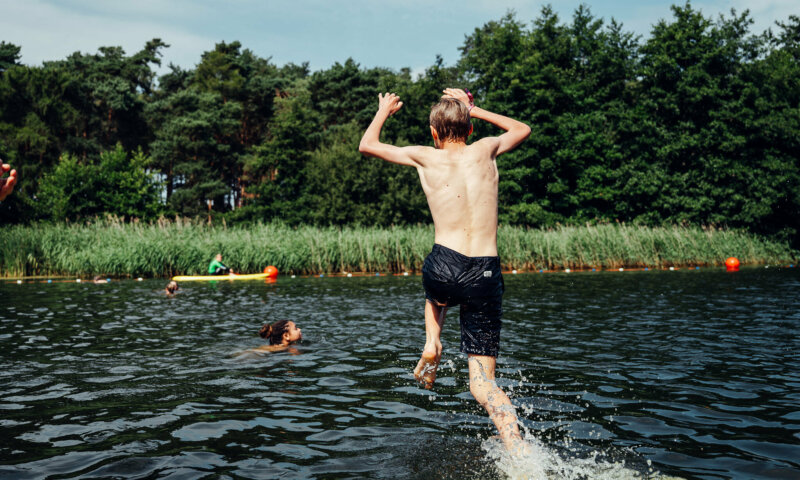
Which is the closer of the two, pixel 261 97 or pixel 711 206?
pixel 711 206

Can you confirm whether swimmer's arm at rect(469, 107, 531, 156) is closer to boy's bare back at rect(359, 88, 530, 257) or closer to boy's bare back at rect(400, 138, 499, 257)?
boy's bare back at rect(359, 88, 530, 257)

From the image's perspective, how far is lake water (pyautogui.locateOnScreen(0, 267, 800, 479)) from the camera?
4707 millimetres

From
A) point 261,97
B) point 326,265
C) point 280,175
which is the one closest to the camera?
point 326,265

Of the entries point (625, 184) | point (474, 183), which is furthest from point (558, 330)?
point (625, 184)

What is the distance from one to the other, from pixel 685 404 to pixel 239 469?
4.32 m

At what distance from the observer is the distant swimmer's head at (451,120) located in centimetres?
473

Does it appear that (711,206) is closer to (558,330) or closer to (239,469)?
(558,330)

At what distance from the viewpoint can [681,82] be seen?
43.4m

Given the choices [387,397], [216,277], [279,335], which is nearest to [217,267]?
[216,277]

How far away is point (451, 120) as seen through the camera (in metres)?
4.74

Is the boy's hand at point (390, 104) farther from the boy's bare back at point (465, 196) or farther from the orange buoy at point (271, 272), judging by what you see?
the orange buoy at point (271, 272)

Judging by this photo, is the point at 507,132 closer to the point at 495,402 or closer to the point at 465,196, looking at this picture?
the point at 465,196

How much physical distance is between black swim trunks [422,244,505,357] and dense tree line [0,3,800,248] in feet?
130

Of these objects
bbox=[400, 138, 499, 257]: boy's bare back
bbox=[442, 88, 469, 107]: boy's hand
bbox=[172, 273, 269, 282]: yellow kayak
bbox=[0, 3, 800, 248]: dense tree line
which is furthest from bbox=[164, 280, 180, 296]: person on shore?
bbox=[0, 3, 800, 248]: dense tree line
